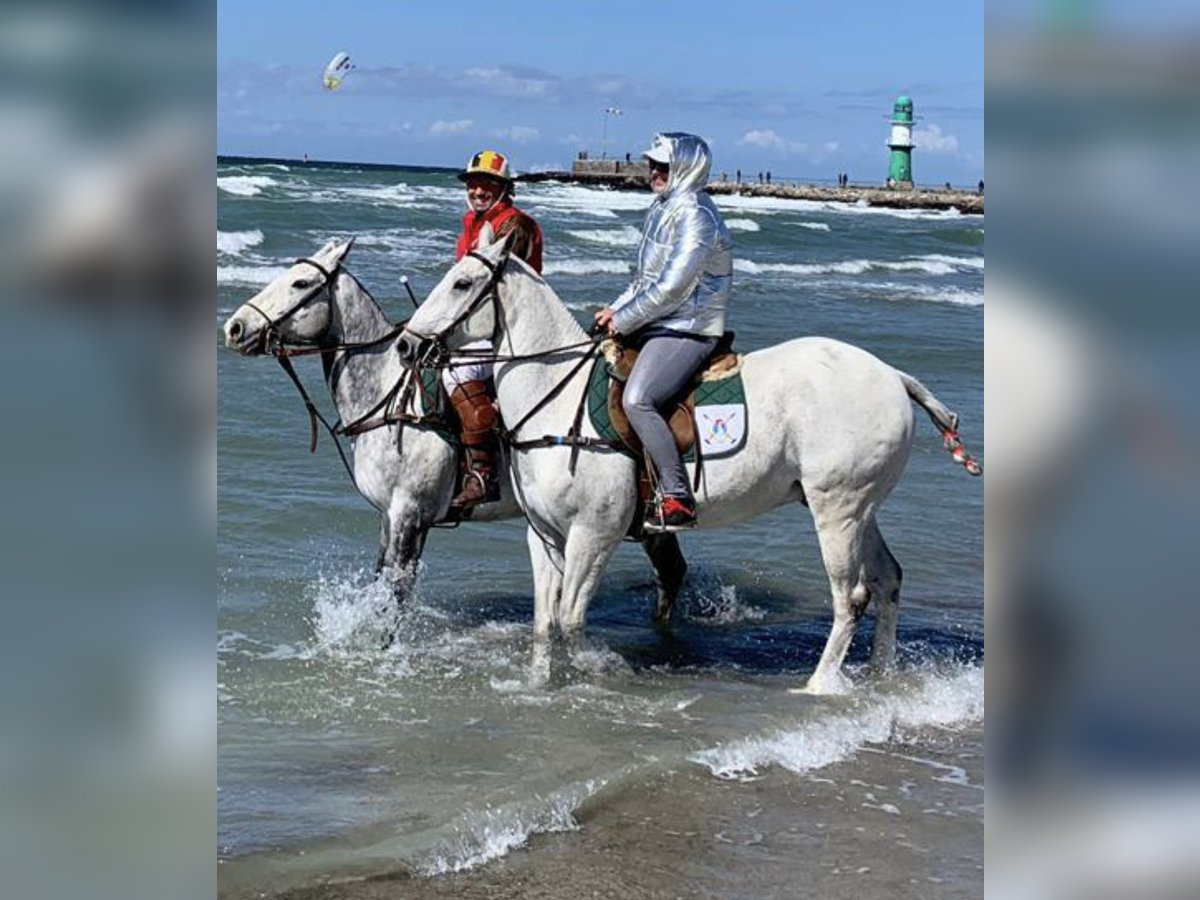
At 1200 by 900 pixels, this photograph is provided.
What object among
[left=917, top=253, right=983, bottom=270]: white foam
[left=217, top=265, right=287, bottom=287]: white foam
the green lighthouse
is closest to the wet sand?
[left=217, top=265, right=287, bottom=287]: white foam

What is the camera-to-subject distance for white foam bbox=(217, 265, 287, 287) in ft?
80.2

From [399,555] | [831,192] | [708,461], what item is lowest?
[399,555]

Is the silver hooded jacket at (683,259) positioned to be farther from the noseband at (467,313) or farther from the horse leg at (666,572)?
the horse leg at (666,572)

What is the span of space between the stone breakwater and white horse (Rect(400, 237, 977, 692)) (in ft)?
264

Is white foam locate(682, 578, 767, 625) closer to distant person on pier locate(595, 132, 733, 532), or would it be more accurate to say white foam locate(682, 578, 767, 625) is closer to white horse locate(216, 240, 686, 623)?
white horse locate(216, 240, 686, 623)

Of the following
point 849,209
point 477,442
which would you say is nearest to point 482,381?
point 477,442

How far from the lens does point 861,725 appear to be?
7082 mm

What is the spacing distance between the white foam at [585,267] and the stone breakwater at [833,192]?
5481 cm

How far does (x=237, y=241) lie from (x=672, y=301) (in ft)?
85.0

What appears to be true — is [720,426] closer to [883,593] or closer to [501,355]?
[501,355]
